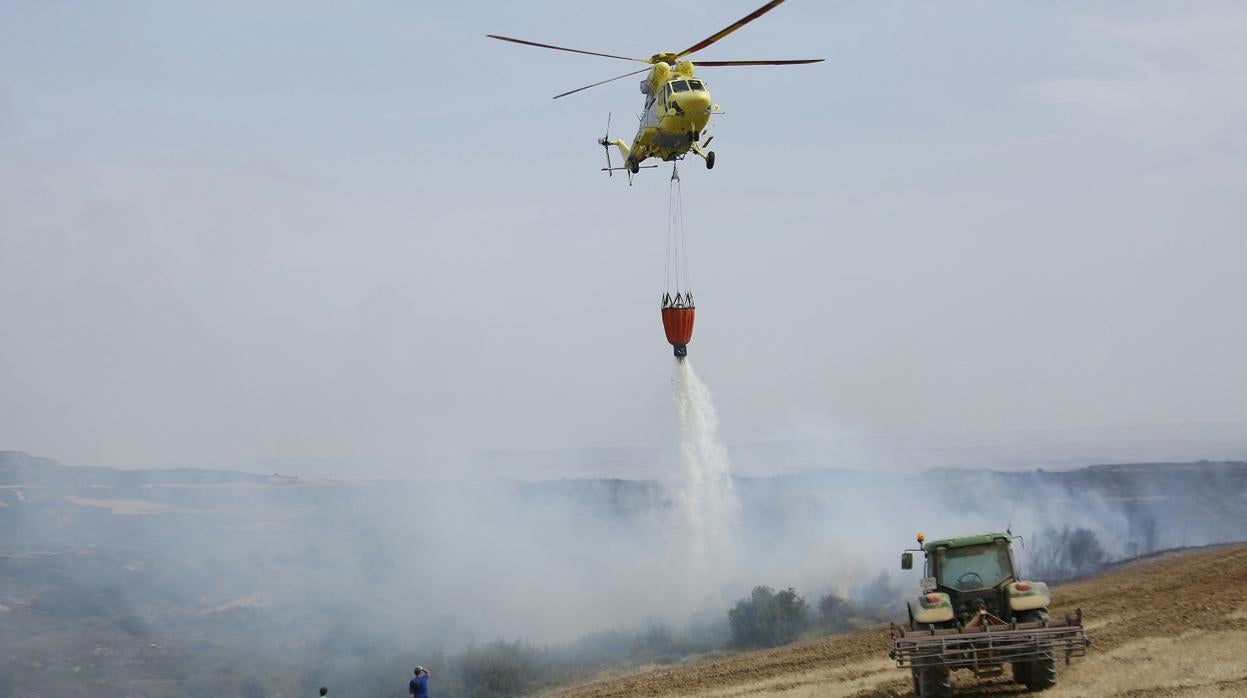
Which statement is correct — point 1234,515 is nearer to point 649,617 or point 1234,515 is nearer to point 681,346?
point 649,617

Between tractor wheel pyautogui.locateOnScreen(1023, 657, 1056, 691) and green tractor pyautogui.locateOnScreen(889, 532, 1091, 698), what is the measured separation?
0.05 feet

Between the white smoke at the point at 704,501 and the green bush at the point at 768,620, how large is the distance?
19.5 ft

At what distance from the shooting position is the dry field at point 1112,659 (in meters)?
17.9

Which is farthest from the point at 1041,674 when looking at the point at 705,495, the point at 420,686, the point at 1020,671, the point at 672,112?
the point at 705,495

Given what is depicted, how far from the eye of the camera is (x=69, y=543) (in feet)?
221

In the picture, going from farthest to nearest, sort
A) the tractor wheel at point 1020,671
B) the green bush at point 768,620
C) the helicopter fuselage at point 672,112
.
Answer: the green bush at point 768,620
the helicopter fuselage at point 672,112
the tractor wheel at point 1020,671

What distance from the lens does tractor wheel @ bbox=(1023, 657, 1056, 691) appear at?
17.2 meters

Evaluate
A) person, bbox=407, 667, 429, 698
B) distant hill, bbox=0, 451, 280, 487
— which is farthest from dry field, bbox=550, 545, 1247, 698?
distant hill, bbox=0, 451, 280, 487

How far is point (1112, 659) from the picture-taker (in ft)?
66.2

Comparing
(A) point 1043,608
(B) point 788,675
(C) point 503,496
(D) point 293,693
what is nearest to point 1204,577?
(B) point 788,675

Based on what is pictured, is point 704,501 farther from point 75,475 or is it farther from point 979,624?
point 75,475

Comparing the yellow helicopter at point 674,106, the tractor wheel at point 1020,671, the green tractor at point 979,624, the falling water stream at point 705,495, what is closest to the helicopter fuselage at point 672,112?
the yellow helicopter at point 674,106

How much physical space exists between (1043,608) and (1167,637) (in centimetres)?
597

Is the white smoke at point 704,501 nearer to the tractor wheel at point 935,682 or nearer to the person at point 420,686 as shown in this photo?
the person at point 420,686
